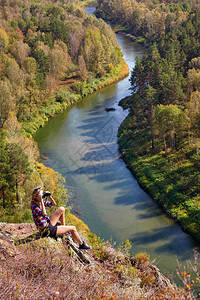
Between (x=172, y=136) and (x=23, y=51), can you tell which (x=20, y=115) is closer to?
(x=23, y=51)

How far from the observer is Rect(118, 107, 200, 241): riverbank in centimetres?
2805

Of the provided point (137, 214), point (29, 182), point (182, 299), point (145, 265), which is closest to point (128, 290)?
point (182, 299)

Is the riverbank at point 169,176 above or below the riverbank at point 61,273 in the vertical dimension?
→ below

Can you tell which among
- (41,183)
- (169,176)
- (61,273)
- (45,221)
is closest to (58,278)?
(61,273)

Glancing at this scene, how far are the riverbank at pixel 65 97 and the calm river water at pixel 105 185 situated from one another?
4.49 ft

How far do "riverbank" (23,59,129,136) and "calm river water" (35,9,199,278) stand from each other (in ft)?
4.49

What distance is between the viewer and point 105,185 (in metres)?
35.0

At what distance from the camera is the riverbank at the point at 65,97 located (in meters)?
51.2

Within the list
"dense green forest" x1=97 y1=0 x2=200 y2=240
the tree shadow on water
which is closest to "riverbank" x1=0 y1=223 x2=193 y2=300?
the tree shadow on water

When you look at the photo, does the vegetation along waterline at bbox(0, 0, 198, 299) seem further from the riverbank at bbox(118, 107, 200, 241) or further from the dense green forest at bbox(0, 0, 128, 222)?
the riverbank at bbox(118, 107, 200, 241)

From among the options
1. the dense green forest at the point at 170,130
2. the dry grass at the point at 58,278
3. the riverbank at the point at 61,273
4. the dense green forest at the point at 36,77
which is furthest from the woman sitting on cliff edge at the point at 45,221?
the dense green forest at the point at 170,130

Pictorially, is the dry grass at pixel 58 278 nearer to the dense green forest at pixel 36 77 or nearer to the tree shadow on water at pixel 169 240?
the dense green forest at pixel 36 77

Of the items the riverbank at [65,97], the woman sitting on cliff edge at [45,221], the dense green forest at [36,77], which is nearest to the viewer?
the woman sitting on cliff edge at [45,221]

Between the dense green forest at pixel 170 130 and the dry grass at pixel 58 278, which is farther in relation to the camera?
the dense green forest at pixel 170 130
